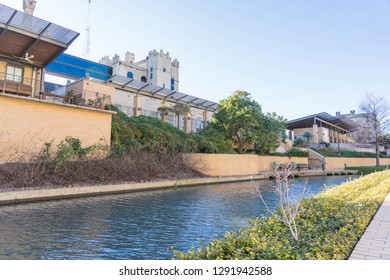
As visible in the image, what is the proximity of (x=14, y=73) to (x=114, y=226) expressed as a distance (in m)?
16.0

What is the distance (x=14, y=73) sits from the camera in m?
17.2

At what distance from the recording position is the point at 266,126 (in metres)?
27.3

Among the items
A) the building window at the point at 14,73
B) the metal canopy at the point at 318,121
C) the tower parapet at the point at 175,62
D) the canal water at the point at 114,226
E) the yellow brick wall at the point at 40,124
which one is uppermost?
the tower parapet at the point at 175,62

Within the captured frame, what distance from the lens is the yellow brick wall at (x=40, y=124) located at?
41.8ft

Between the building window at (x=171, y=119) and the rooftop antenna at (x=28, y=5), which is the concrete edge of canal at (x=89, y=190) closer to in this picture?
the building window at (x=171, y=119)

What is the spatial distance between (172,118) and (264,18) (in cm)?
1905

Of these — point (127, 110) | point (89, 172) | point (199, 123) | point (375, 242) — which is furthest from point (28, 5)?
point (375, 242)

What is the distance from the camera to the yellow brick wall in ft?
41.8

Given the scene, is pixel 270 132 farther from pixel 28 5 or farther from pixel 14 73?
pixel 28 5

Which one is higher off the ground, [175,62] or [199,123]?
[175,62]

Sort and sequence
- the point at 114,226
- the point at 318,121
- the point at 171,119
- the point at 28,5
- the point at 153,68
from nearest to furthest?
1. the point at 114,226
2. the point at 28,5
3. the point at 171,119
4. the point at 153,68
5. the point at 318,121

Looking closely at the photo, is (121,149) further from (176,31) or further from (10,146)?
(176,31)

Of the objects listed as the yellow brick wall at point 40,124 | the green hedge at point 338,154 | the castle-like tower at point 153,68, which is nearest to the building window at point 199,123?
the castle-like tower at point 153,68

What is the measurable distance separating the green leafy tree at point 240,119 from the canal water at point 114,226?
16.3 m
